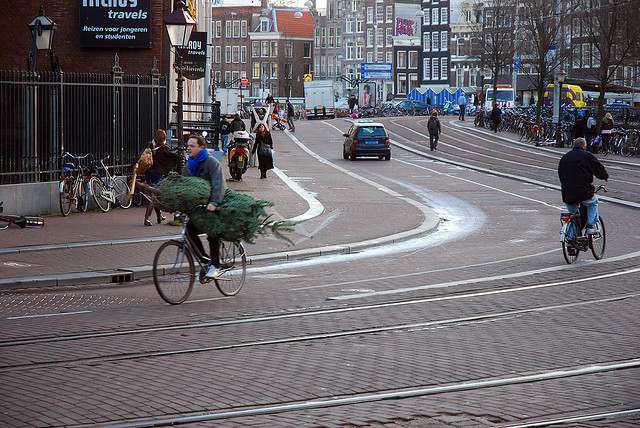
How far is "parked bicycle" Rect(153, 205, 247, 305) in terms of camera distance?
959 cm

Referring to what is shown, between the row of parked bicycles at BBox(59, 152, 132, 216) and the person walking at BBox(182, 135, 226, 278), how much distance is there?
315 inches

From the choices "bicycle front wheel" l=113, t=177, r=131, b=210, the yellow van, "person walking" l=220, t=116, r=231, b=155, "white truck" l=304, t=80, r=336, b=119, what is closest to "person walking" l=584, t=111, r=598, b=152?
"person walking" l=220, t=116, r=231, b=155

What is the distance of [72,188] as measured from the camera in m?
17.8

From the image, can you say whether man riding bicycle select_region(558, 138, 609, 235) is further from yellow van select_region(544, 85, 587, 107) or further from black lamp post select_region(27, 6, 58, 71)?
yellow van select_region(544, 85, 587, 107)

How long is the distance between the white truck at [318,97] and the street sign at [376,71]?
30157mm

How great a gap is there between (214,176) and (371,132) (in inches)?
1129

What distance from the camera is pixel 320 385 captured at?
6293 mm

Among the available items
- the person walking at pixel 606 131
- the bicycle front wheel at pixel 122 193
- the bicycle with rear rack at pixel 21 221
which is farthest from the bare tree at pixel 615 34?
the bicycle with rear rack at pixel 21 221

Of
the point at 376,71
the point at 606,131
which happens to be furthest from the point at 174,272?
the point at 376,71

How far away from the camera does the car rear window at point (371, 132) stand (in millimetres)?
38219

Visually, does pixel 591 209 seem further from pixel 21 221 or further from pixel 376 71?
pixel 376 71

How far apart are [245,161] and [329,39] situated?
3920 inches

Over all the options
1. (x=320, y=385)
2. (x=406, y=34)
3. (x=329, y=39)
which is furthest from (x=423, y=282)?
(x=329, y=39)

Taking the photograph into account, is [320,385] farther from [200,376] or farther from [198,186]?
[198,186]
